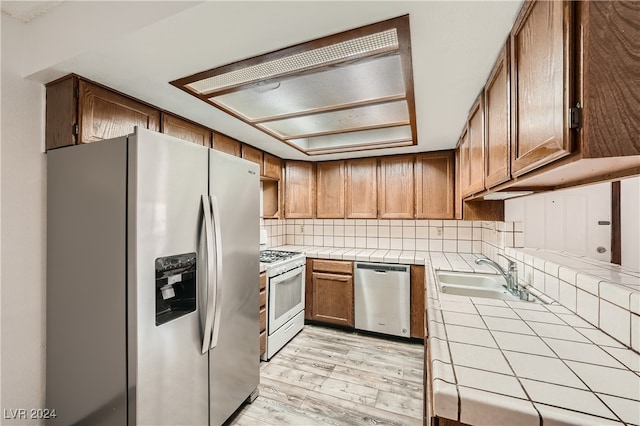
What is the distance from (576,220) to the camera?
1935 millimetres

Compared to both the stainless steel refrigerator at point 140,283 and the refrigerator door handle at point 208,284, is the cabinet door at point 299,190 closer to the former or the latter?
the stainless steel refrigerator at point 140,283

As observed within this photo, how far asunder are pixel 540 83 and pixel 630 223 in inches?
62.4

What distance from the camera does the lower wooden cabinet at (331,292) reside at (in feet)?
9.68

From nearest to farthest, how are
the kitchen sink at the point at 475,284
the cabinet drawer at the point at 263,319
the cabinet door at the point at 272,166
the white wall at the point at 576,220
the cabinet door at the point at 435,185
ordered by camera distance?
1. the white wall at the point at 576,220
2. the kitchen sink at the point at 475,284
3. the cabinet drawer at the point at 263,319
4. the cabinet door at the point at 435,185
5. the cabinet door at the point at 272,166

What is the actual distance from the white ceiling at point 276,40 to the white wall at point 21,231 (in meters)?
0.16

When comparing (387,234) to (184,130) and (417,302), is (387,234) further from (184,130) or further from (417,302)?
(184,130)

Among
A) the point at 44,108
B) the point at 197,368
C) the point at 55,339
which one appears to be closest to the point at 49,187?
the point at 44,108

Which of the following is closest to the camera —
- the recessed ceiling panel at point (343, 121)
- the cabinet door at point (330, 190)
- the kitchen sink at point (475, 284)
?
the kitchen sink at point (475, 284)

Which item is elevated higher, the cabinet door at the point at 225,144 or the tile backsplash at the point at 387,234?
the cabinet door at the point at 225,144

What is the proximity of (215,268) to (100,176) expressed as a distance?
0.70 m

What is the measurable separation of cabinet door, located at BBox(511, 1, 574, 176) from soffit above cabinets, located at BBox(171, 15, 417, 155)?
41 cm

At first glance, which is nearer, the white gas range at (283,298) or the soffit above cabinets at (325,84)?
the soffit above cabinets at (325,84)

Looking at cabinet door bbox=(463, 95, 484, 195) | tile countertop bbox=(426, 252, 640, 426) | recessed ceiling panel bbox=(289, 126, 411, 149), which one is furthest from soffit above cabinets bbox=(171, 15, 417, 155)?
tile countertop bbox=(426, 252, 640, 426)

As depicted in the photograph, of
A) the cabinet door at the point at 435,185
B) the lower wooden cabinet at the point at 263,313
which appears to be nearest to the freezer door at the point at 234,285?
the lower wooden cabinet at the point at 263,313
